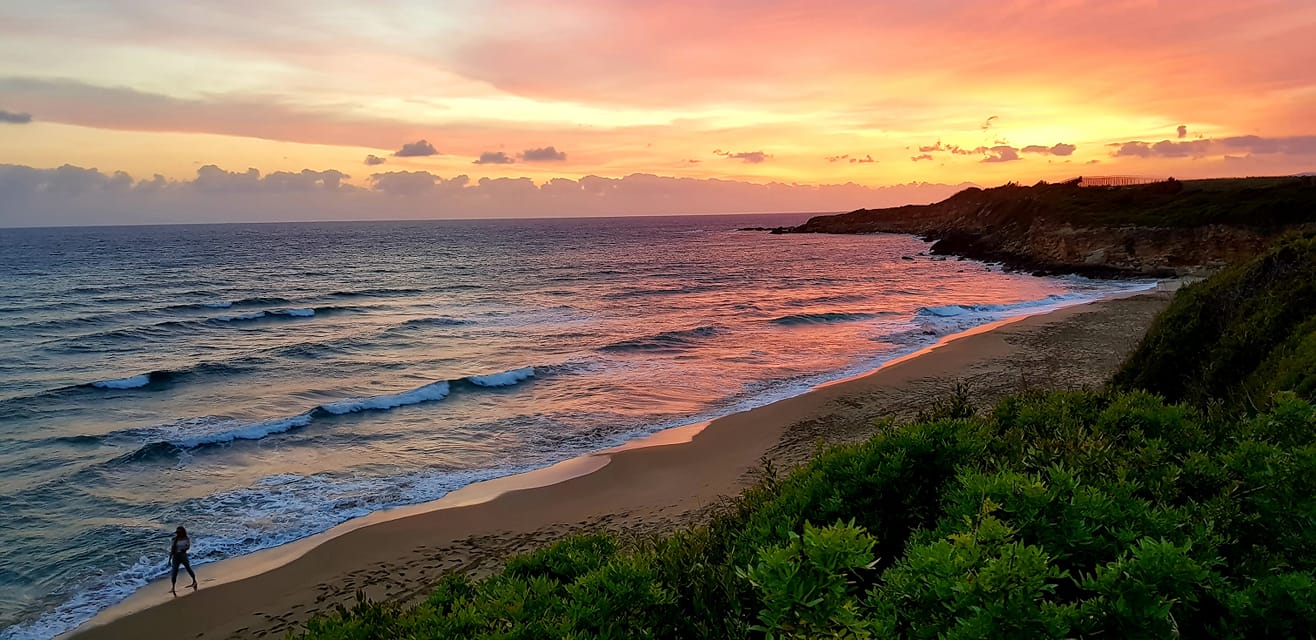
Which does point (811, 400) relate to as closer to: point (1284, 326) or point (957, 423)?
point (1284, 326)

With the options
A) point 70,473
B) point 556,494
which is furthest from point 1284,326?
point 70,473

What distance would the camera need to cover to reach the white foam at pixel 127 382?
2277cm

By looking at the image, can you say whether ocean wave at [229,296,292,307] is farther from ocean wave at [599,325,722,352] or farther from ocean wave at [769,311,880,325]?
ocean wave at [769,311,880,325]

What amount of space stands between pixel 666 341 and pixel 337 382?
43.8 feet

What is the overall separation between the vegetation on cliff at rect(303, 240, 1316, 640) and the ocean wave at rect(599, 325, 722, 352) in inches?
885

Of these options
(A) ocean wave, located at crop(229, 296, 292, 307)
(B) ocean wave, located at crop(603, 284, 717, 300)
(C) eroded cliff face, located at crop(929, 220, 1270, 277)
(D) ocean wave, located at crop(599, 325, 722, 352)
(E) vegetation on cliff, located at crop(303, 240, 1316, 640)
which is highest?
(C) eroded cliff face, located at crop(929, 220, 1270, 277)

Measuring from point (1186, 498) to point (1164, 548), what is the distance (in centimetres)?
172

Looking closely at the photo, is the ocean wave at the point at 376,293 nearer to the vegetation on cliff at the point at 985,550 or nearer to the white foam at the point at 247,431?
the white foam at the point at 247,431

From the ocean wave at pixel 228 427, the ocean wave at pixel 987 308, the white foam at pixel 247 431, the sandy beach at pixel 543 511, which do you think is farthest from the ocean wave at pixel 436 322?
the ocean wave at pixel 987 308

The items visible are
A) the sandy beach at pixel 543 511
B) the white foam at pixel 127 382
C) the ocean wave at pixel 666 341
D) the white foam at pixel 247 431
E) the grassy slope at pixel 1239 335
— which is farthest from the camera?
the ocean wave at pixel 666 341

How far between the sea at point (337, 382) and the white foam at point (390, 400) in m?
0.09

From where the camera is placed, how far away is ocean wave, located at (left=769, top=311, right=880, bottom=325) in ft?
117

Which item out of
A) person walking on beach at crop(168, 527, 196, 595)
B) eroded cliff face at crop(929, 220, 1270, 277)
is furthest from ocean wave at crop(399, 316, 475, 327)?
eroded cliff face at crop(929, 220, 1270, 277)

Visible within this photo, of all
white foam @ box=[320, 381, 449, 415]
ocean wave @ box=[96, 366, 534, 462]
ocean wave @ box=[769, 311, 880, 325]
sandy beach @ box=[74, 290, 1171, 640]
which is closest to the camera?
sandy beach @ box=[74, 290, 1171, 640]
